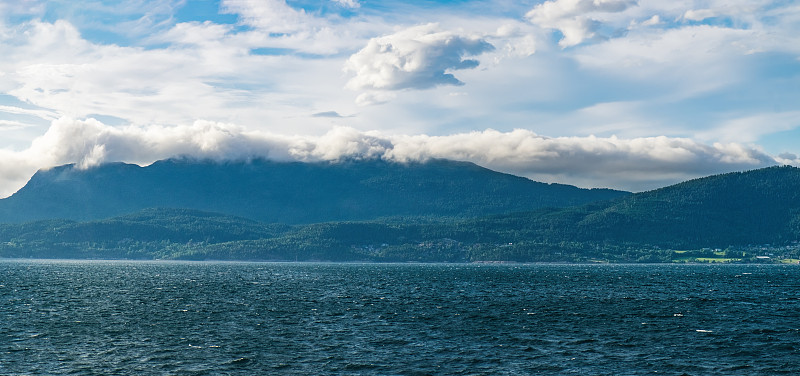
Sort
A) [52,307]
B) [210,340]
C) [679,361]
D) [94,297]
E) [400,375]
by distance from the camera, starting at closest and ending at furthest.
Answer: [400,375] → [679,361] → [210,340] → [52,307] → [94,297]

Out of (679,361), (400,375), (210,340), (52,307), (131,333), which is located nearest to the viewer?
(400,375)

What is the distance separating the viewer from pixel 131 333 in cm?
10206

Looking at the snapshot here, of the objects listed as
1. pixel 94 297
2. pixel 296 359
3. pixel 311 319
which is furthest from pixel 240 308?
pixel 296 359

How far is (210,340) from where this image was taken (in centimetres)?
9550

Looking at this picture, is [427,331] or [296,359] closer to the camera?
[296,359]

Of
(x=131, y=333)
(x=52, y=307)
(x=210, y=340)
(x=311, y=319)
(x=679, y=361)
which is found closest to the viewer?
(x=679, y=361)

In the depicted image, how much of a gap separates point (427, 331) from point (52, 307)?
75655 millimetres

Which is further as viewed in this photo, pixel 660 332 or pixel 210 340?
pixel 660 332

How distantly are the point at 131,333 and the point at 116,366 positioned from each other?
2502 cm

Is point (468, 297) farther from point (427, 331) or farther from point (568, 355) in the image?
point (568, 355)

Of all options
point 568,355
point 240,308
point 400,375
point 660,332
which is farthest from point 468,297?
point 400,375

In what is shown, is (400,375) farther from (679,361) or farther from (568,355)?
(679,361)

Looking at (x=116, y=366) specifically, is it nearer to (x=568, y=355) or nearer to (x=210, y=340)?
(x=210, y=340)

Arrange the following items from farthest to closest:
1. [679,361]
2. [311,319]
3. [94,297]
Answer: [94,297] → [311,319] → [679,361]
